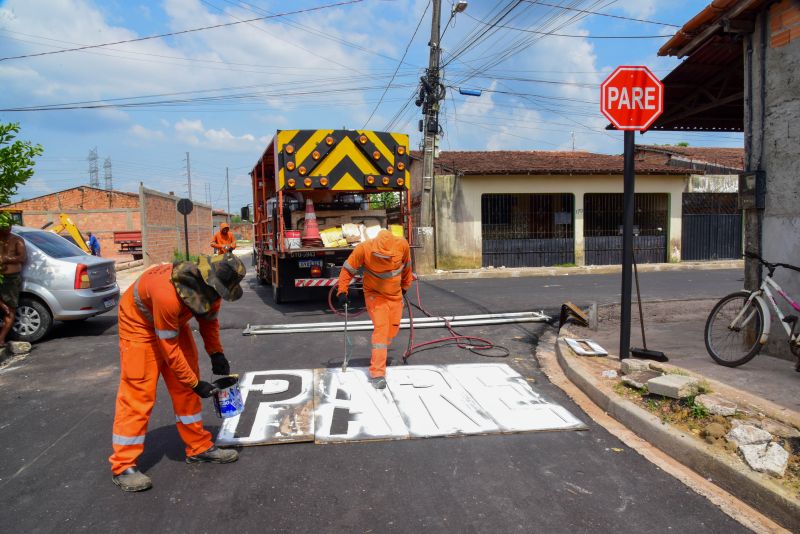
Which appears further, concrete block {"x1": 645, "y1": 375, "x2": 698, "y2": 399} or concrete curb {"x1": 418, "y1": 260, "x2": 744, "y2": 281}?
concrete curb {"x1": 418, "y1": 260, "x2": 744, "y2": 281}

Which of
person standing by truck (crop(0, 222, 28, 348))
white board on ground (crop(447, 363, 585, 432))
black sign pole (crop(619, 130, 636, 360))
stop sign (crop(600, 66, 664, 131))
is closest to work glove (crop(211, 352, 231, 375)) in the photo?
white board on ground (crop(447, 363, 585, 432))

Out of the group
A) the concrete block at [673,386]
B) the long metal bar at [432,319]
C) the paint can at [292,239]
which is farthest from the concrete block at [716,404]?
the paint can at [292,239]

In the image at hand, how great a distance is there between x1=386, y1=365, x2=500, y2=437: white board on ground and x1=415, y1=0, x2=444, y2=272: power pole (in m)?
11.2

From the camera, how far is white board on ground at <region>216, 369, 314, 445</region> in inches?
163

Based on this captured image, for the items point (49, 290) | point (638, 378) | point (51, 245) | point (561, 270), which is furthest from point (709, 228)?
point (49, 290)

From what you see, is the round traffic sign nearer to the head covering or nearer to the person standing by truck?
the person standing by truck

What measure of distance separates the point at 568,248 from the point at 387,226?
1070 centimetres

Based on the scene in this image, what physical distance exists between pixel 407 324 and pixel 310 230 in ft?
9.03

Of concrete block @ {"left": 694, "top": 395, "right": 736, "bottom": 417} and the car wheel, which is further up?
the car wheel

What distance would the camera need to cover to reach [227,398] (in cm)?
365

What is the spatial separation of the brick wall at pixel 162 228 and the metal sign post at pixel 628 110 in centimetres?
1836

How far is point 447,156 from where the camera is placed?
69.9ft

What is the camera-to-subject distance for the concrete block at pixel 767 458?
10.4 ft

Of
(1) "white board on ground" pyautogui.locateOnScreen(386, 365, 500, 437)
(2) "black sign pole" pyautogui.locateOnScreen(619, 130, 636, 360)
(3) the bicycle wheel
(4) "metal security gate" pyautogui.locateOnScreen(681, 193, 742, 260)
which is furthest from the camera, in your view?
(4) "metal security gate" pyautogui.locateOnScreen(681, 193, 742, 260)
